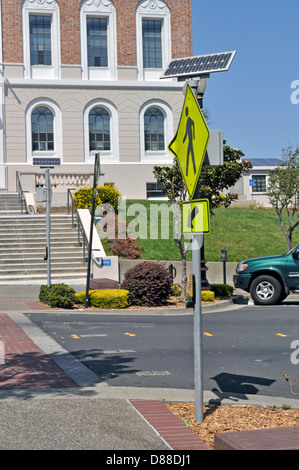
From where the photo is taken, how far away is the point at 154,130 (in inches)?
1455

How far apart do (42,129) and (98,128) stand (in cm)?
304

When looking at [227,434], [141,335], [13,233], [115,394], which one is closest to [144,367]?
[115,394]

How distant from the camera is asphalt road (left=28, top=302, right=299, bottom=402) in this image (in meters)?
8.38

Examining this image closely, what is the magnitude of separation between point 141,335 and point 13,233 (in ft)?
47.3

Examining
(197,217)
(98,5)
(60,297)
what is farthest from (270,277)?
(98,5)

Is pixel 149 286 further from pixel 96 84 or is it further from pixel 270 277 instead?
pixel 96 84

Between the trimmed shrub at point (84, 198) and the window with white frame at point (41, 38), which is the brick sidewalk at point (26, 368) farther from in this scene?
the window with white frame at point (41, 38)

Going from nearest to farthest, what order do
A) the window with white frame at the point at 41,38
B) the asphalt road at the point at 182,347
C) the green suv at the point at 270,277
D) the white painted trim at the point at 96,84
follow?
the asphalt road at the point at 182,347 < the green suv at the point at 270,277 < the white painted trim at the point at 96,84 < the window with white frame at the point at 41,38

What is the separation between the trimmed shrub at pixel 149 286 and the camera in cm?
1697

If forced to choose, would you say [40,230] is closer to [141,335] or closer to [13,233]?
[13,233]

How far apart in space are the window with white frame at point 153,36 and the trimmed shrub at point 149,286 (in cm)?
2164

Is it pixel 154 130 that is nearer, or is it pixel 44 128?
pixel 44 128

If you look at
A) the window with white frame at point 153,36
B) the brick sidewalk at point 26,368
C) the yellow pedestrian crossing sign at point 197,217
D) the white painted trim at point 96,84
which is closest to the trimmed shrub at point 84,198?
the white painted trim at point 96,84

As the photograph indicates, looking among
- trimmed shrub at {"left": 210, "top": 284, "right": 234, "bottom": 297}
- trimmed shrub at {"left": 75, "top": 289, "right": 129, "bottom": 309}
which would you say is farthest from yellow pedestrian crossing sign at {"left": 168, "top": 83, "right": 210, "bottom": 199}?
trimmed shrub at {"left": 210, "top": 284, "right": 234, "bottom": 297}
